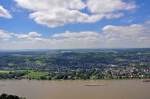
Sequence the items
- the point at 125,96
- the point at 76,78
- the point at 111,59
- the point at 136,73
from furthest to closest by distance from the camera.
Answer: the point at 111,59 → the point at 136,73 → the point at 76,78 → the point at 125,96

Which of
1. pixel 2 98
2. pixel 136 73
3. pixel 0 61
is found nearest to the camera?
pixel 2 98

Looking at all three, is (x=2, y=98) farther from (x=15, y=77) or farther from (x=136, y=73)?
(x=136, y=73)

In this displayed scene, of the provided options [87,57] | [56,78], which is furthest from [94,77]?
[87,57]

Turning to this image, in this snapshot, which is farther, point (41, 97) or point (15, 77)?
point (15, 77)

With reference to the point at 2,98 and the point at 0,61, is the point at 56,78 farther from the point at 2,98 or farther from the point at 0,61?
the point at 0,61

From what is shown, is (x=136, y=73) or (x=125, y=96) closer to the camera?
(x=125, y=96)

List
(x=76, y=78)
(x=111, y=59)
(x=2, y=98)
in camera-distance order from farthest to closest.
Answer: (x=111, y=59) < (x=76, y=78) < (x=2, y=98)

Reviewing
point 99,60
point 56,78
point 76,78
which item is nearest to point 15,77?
point 56,78

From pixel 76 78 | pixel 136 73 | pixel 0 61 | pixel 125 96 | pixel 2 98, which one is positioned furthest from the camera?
pixel 0 61
